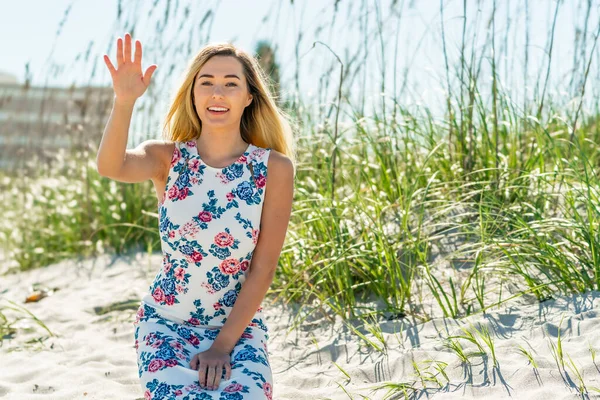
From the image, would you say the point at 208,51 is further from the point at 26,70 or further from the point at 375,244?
the point at 26,70

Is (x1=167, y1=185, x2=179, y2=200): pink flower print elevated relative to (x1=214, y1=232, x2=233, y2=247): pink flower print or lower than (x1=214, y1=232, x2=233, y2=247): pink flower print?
elevated

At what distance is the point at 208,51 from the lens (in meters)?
2.38

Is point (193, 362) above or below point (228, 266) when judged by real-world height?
below

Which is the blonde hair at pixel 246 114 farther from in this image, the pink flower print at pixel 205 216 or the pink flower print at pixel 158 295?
the pink flower print at pixel 158 295

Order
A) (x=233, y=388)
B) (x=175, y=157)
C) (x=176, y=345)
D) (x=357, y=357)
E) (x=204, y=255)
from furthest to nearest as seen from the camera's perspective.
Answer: (x=357, y=357), (x=175, y=157), (x=204, y=255), (x=176, y=345), (x=233, y=388)

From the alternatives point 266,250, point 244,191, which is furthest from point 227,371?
point 244,191

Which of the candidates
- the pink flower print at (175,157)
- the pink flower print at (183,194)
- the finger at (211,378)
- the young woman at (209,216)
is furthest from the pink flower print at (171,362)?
the pink flower print at (175,157)

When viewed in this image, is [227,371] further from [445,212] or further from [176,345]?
[445,212]

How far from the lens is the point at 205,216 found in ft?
7.41

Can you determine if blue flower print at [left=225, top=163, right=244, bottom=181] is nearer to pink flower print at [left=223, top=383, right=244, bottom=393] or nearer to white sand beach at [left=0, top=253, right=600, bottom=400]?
pink flower print at [left=223, top=383, right=244, bottom=393]

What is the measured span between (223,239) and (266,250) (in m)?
0.14

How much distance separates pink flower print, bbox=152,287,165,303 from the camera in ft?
7.43

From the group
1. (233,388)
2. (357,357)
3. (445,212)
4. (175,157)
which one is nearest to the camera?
(233,388)

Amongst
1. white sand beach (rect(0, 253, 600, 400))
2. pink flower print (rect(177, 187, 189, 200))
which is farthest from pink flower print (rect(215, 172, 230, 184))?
white sand beach (rect(0, 253, 600, 400))
